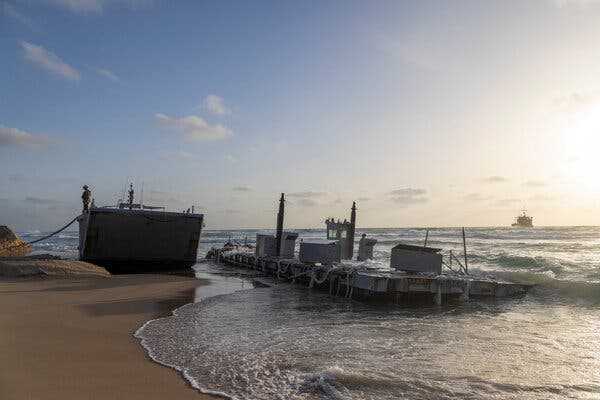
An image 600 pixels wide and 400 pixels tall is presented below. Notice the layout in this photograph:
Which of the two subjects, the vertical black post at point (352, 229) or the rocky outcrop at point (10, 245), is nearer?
the vertical black post at point (352, 229)

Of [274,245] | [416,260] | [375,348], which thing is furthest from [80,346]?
[274,245]

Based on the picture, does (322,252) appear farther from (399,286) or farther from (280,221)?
(280,221)

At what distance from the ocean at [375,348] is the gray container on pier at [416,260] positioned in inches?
91.4

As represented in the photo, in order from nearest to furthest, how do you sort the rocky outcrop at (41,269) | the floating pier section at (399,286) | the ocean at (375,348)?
1. the ocean at (375,348)
2. the floating pier section at (399,286)
3. the rocky outcrop at (41,269)

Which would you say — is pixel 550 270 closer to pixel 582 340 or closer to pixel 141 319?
pixel 582 340

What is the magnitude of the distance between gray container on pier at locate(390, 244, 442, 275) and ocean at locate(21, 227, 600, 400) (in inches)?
91.4

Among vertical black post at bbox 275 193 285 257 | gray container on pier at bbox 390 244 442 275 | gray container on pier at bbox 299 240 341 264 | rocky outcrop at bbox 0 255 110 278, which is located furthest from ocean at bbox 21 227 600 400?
vertical black post at bbox 275 193 285 257

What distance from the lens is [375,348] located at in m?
10.5

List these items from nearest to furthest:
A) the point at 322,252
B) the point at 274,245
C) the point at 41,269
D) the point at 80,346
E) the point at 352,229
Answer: the point at 80,346
the point at 41,269
the point at 322,252
the point at 352,229
the point at 274,245

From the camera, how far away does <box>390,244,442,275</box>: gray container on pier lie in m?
20.6

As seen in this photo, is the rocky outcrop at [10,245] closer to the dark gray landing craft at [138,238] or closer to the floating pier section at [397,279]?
the dark gray landing craft at [138,238]

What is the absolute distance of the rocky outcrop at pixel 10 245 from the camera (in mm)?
36919

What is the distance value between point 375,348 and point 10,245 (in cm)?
3696

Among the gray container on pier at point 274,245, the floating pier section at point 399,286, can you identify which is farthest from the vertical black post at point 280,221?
the floating pier section at point 399,286
